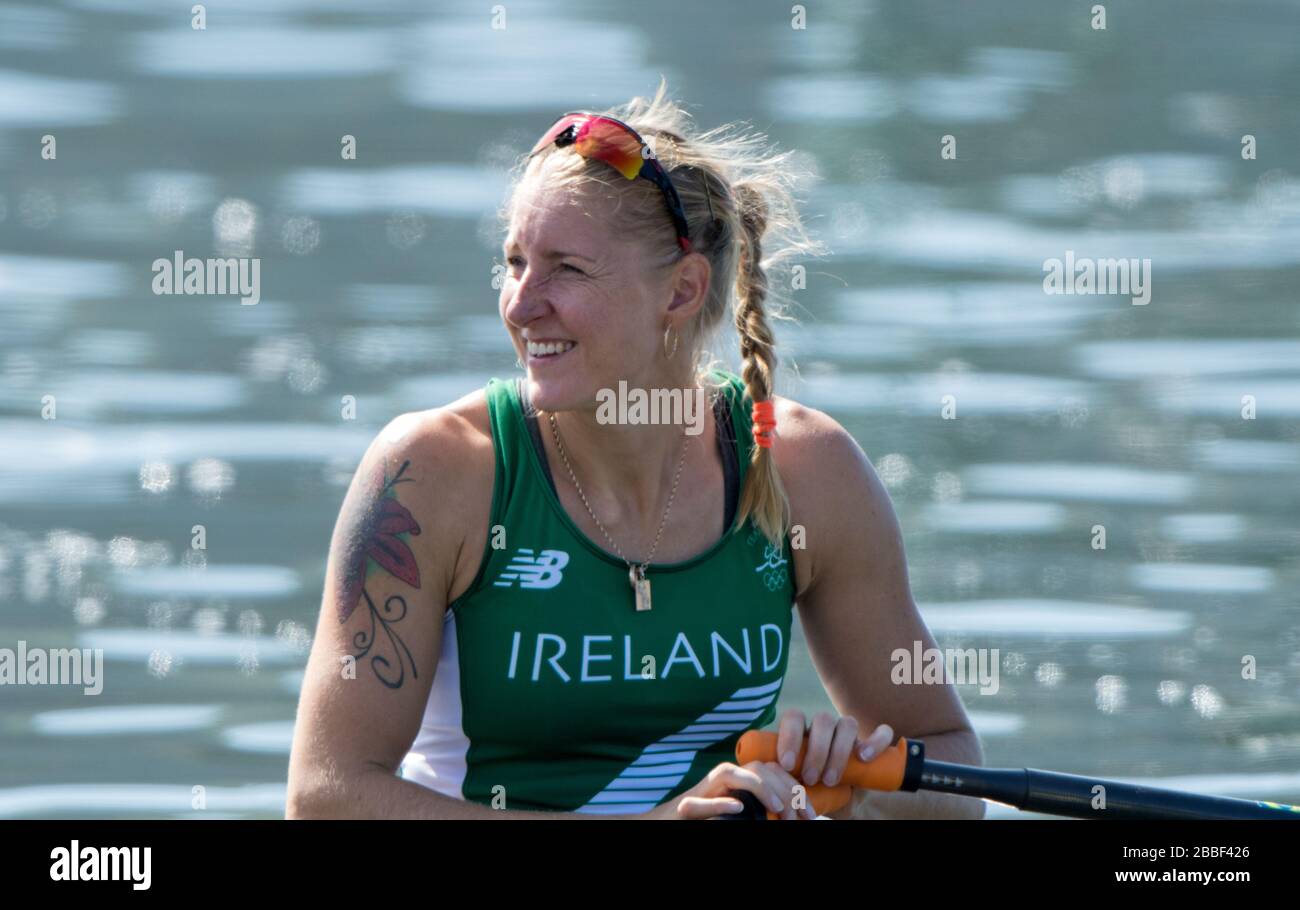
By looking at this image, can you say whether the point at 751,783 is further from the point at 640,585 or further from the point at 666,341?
the point at 666,341

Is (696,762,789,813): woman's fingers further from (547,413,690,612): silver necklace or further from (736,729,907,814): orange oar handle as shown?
(547,413,690,612): silver necklace

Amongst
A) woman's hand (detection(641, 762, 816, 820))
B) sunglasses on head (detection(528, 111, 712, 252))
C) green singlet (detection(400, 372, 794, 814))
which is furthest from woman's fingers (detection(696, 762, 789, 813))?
sunglasses on head (detection(528, 111, 712, 252))

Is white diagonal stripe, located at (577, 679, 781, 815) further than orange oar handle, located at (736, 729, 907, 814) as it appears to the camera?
Yes

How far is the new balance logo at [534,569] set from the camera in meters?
2.34

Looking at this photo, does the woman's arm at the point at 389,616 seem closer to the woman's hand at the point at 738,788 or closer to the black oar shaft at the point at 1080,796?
the woman's hand at the point at 738,788

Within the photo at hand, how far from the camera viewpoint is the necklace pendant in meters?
2.38

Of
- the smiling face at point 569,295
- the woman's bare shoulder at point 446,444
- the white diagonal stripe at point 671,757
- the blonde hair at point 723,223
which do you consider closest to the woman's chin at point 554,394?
the smiling face at point 569,295

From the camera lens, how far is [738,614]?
2.44m

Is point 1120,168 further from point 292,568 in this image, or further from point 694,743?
point 694,743

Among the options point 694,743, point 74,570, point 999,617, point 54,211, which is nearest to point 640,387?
point 694,743

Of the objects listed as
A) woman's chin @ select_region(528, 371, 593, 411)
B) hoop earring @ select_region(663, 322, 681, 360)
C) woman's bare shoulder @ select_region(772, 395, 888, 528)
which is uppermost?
hoop earring @ select_region(663, 322, 681, 360)

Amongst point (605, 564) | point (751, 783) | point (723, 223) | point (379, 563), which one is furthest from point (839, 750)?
point (723, 223)

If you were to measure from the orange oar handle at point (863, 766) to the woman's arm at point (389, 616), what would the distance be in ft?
0.78

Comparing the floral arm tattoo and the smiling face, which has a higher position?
the smiling face
